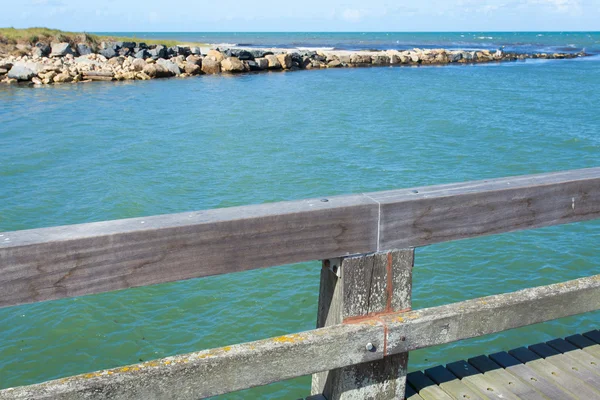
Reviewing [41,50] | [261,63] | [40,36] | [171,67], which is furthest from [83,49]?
[261,63]

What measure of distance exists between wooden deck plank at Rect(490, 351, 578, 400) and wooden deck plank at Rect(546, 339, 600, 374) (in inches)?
11.1

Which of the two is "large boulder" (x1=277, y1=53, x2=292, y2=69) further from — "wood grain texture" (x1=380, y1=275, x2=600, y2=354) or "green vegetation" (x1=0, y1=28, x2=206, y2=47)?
"wood grain texture" (x1=380, y1=275, x2=600, y2=354)

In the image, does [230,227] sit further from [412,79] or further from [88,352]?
[412,79]

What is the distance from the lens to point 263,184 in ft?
38.9

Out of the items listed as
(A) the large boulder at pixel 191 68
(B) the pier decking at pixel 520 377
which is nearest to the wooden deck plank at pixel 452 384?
(B) the pier decking at pixel 520 377

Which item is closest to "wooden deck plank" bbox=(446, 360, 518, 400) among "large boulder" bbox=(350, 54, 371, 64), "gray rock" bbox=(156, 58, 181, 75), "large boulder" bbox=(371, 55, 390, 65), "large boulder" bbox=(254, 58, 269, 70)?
"gray rock" bbox=(156, 58, 181, 75)

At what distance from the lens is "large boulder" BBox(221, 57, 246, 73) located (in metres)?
38.2

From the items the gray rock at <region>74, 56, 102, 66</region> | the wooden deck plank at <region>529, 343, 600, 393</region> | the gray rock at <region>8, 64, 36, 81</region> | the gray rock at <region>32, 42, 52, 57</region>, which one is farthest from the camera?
the gray rock at <region>32, 42, 52, 57</region>

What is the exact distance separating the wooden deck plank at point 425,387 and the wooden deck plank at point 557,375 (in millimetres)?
521

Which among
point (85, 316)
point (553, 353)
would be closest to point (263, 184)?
point (85, 316)

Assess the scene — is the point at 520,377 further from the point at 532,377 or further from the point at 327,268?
the point at 327,268

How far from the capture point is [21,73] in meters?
31.2

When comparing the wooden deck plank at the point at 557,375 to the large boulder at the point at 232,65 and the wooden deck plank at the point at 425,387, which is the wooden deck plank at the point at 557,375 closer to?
the wooden deck plank at the point at 425,387

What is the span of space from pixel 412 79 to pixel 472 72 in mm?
8531
